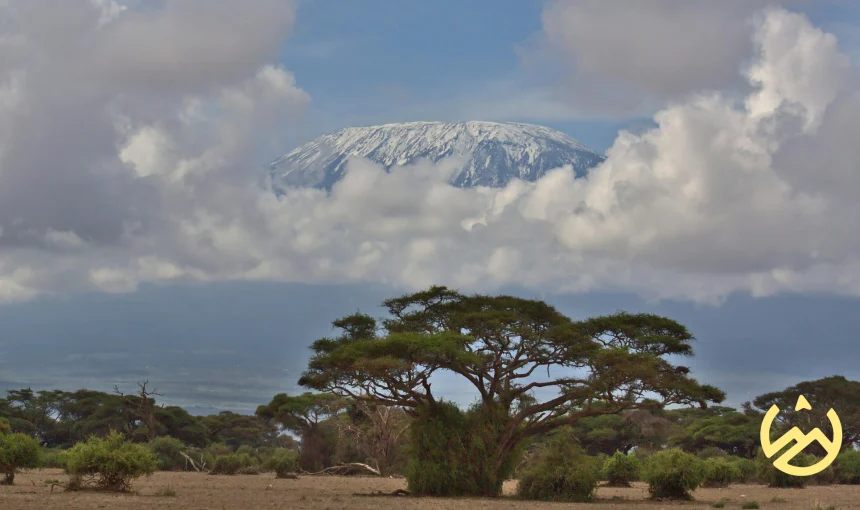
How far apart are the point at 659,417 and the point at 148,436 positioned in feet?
130

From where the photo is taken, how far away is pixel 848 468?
5638 cm

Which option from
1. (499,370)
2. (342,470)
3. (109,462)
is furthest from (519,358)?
(342,470)

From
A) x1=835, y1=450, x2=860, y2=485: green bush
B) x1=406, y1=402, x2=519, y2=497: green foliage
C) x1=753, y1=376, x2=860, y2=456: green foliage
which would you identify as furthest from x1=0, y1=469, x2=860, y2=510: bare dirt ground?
x1=753, y1=376, x2=860, y2=456: green foliage

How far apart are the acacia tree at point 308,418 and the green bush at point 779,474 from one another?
26.0m

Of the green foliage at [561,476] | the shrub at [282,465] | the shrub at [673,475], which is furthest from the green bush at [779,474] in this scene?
Answer: the shrub at [282,465]

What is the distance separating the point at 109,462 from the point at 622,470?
2449 centimetres

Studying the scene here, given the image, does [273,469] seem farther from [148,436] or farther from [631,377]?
[631,377]

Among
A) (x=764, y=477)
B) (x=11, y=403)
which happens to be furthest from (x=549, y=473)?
(x=11, y=403)

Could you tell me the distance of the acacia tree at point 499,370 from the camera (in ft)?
111

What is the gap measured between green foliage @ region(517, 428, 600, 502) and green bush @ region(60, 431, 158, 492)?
1351 cm

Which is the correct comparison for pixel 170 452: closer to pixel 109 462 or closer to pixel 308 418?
pixel 308 418

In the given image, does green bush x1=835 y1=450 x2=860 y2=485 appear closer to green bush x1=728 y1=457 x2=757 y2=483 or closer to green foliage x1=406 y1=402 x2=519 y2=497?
green bush x1=728 y1=457 x2=757 y2=483

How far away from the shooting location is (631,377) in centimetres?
3366

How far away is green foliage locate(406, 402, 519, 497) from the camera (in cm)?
3500
